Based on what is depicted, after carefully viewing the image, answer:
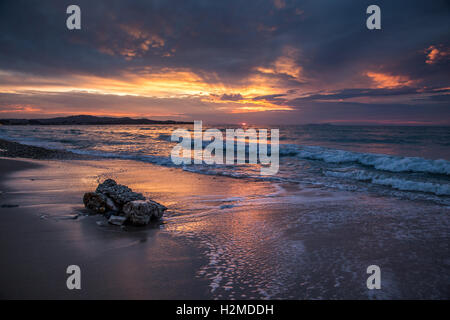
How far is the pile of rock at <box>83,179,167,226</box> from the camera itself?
159 inches

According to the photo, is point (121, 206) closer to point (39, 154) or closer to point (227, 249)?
point (227, 249)

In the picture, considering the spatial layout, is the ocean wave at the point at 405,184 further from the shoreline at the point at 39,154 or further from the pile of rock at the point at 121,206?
the shoreline at the point at 39,154

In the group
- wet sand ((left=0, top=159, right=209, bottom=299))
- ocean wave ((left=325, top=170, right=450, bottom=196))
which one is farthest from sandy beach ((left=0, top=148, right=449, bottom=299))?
ocean wave ((left=325, top=170, right=450, bottom=196))

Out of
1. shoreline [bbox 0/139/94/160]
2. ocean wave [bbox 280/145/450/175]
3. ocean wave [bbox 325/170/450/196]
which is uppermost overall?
shoreline [bbox 0/139/94/160]

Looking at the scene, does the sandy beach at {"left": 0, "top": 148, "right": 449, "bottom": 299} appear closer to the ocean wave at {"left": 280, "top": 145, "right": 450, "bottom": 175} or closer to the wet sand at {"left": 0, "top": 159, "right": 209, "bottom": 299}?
the wet sand at {"left": 0, "top": 159, "right": 209, "bottom": 299}

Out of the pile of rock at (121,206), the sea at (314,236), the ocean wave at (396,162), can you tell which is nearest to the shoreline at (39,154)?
the sea at (314,236)

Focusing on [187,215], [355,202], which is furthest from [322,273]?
[355,202]

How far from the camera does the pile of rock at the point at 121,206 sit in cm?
404

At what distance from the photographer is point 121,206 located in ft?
14.7

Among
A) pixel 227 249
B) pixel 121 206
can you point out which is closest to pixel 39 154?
pixel 121 206
